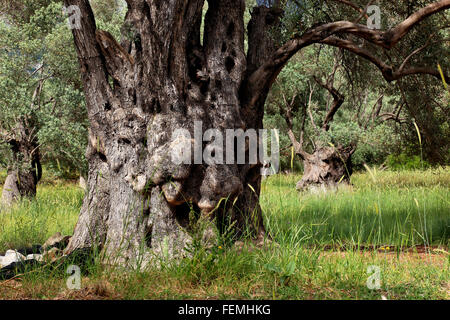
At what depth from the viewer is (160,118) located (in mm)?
4938

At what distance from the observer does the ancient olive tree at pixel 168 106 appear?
4.77 m

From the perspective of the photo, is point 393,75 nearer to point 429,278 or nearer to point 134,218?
point 429,278

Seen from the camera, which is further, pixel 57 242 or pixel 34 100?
pixel 34 100

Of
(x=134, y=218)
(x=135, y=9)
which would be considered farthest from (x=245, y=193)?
(x=135, y=9)

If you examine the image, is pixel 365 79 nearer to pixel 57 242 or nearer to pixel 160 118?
pixel 160 118

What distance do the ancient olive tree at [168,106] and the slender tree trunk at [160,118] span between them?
12 mm

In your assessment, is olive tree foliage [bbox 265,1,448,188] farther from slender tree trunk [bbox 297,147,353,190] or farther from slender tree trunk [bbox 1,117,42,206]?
slender tree trunk [bbox 1,117,42,206]

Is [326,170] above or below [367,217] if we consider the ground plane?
above

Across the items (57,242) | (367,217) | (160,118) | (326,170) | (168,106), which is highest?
(168,106)

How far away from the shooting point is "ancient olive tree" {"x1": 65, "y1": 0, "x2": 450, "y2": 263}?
15.6 ft

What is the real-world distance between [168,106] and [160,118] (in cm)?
17

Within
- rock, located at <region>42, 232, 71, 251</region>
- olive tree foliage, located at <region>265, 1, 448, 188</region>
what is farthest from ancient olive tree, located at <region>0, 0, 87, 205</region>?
olive tree foliage, located at <region>265, 1, 448, 188</region>

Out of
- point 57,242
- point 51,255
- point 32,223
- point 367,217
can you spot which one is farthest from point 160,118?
point 367,217

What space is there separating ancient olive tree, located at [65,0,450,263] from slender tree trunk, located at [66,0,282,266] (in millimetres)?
12
